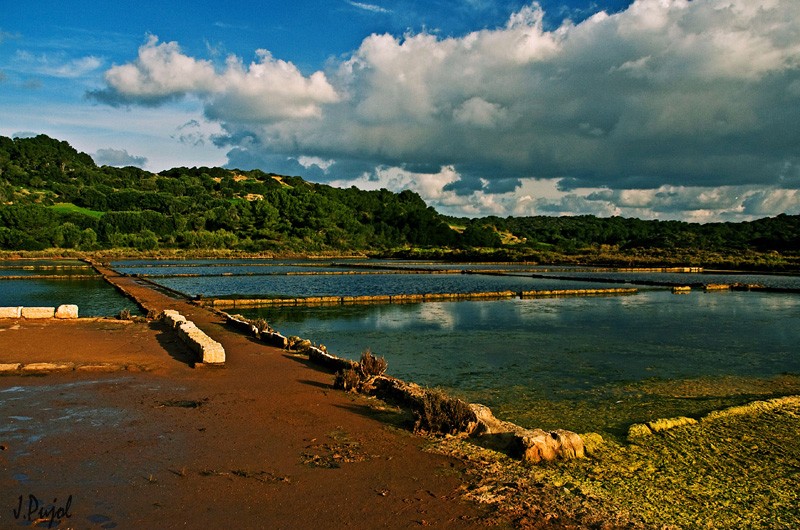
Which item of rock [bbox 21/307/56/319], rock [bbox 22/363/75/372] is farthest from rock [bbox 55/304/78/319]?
rock [bbox 22/363/75/372]

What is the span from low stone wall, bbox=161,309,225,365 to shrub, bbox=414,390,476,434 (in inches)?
189

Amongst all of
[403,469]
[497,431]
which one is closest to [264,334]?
[497,431]

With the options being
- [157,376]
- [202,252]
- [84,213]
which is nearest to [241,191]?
[84,213]

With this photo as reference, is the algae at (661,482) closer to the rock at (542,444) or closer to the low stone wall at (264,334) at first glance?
the rock at (542,444)

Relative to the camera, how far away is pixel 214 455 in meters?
5.91

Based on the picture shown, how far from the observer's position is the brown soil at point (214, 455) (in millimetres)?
4664

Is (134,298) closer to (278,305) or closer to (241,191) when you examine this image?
(278,305)

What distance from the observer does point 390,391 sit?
28.4 ft

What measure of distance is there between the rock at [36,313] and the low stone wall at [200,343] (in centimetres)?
420

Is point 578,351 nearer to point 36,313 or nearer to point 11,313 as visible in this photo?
point 36,313

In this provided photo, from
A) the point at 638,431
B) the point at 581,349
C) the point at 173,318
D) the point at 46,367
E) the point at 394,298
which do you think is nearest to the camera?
the point at 638,431

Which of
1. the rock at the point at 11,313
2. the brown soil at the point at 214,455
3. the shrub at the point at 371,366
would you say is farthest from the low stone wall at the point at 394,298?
the shrub at the point at 371,366

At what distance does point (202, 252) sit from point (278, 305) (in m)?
62.5
